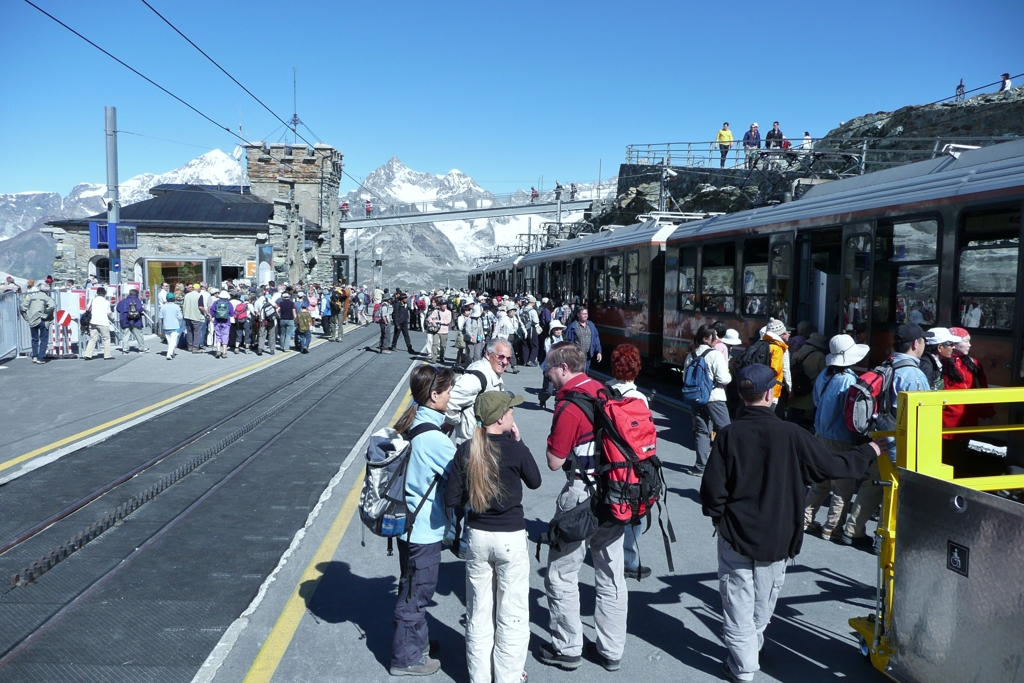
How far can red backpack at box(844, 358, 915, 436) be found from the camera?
5.99 meters

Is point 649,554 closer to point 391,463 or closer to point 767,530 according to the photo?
point 767,530

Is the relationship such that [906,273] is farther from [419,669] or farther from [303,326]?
[303,326]

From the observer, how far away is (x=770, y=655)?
455 centimetres

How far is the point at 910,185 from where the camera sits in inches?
358

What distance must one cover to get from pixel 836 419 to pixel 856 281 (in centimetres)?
376

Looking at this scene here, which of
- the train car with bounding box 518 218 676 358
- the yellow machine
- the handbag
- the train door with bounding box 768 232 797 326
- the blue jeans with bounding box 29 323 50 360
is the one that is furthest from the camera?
the train car with bounding box 518 218 676 358

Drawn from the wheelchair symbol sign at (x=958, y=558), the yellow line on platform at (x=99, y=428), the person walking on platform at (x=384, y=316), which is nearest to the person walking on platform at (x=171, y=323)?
the yellow line on platform at (x=99, y=428)

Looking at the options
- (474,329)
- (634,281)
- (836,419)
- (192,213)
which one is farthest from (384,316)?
(836,419)

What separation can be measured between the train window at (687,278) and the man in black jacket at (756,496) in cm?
1085

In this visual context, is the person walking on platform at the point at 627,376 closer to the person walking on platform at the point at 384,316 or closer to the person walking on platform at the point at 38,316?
the person walking on platform at the point at 38,316

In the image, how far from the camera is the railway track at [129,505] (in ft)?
17.0

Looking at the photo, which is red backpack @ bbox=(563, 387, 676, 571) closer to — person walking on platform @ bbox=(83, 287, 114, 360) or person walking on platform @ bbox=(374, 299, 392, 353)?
person walking on platform @ bbox=(83, 287, 114, 360)

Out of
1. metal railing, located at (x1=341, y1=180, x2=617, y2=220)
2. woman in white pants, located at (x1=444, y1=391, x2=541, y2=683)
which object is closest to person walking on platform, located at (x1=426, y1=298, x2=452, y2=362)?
woman in white pants, located at (x1=444, y1=391, x2=541, y2=683)

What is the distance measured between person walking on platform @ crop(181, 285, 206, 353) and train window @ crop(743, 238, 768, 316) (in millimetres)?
13574
